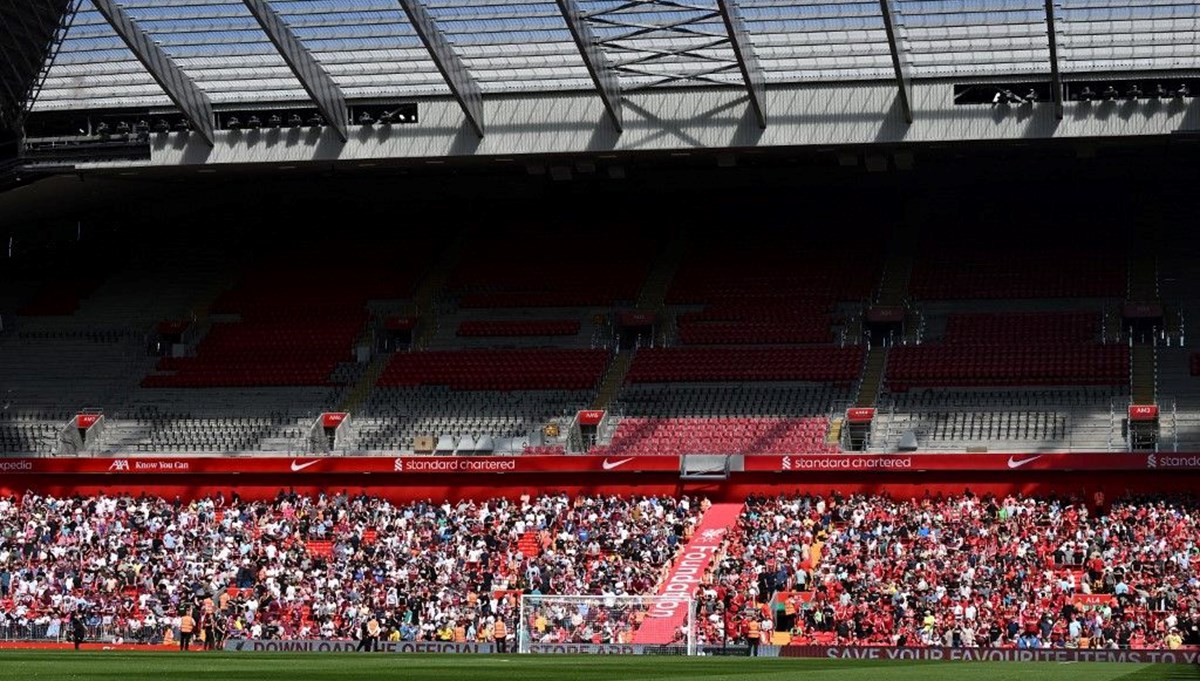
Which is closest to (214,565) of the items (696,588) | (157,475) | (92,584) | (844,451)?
(92,584)

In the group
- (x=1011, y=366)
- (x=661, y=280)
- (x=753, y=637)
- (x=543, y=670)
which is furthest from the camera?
(x=661, y=280)

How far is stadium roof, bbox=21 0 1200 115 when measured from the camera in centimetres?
4650

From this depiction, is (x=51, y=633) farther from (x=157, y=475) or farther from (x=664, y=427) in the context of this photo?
(x=664, y=427)

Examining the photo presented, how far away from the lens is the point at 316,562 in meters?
47.5

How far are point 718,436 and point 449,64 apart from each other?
1288cm

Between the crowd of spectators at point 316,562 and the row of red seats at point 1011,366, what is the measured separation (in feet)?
29.0

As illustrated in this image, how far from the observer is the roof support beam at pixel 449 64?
47.1 meters

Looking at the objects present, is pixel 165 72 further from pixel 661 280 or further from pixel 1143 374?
pixel 1143 374

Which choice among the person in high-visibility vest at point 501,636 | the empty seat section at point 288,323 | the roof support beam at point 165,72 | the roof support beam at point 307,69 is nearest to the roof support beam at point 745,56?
the roof support beam at point 307,69

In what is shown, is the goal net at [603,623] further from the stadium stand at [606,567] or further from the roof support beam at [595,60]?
the roof support beam at [595,60]

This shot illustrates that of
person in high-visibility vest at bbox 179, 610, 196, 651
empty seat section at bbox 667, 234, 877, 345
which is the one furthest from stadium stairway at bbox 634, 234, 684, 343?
person in high-visibility vest at bbox 179, 610, 196, 651

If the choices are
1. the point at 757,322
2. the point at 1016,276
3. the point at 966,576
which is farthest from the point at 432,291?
the point at 966,576

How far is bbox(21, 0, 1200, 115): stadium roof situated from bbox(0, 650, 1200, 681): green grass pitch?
19.6 m

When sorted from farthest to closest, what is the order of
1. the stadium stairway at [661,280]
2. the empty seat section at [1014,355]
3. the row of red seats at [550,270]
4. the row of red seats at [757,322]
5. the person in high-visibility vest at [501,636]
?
the row of red seats at [550,270]
the stadium stairway at [661,280]
the row of red seats at [757,322]
the empty seat section at [1014,355]
the person in high-visibility vest at [501,636]
